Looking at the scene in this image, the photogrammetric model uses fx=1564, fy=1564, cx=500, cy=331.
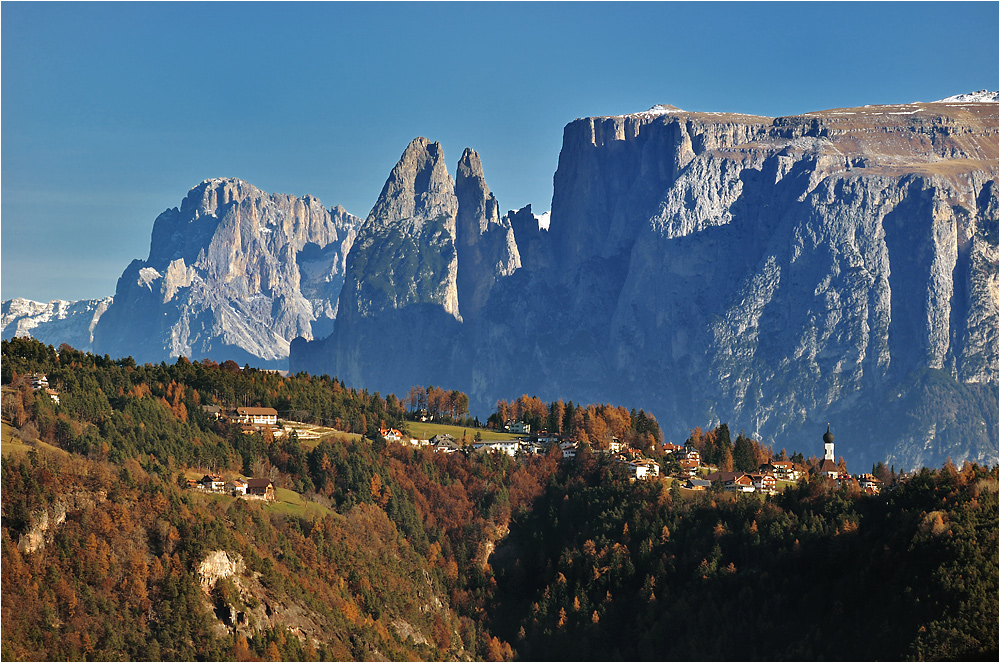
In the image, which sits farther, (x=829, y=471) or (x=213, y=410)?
(x=829, y=471)

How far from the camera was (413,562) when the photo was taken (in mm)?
168625

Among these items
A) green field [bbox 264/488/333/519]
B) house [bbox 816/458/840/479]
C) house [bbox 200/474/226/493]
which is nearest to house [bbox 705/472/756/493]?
house [bbox 816/458/840/479]

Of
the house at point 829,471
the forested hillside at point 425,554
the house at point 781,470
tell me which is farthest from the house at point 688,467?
the house at point 829,471

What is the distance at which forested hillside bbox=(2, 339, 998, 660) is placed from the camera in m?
137

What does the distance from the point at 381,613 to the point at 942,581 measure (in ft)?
175

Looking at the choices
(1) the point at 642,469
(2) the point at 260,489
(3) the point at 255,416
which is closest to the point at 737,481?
(1) the point at 642,469

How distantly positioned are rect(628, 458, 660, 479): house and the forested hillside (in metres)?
2.00

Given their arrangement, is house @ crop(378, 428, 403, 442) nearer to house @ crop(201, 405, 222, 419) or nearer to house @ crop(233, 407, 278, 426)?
house @ crop(233, 407, 278, 426)

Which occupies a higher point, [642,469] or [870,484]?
[642,469]

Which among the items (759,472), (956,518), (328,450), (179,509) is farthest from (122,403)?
(956,518)

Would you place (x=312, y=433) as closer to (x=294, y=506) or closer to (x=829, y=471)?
(x=294, y=506)

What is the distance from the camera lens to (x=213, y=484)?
534ft

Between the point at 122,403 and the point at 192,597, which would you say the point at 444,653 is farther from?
the point at 122,403

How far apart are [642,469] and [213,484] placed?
5068 cm
